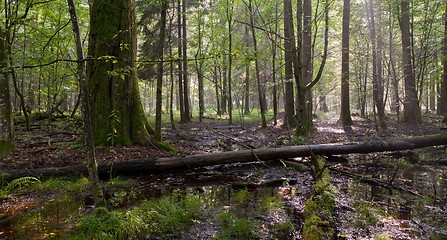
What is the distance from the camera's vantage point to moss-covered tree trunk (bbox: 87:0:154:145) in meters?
9.07

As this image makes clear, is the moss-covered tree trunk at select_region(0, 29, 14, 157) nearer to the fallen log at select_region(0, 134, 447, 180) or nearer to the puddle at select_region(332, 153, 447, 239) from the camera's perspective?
the fallen log at select_region(0, 134, 447, 180)

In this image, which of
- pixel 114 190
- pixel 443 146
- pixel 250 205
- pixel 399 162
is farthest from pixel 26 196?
pixel 443 146

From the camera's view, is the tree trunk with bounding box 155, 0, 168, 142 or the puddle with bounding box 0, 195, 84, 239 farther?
the tree trunk with bounding box 155, 0, 168, 142

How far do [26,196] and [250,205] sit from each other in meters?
4.69

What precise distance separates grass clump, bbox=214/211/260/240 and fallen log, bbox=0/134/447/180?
9.33 ft

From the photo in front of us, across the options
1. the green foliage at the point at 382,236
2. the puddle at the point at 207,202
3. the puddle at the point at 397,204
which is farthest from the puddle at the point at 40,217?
the green foliage at the point at 382,236

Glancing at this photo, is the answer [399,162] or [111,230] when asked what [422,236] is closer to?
[111,230]

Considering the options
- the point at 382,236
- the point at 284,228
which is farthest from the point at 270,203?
the point at 382,236

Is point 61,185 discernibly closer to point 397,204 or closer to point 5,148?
point 5,148

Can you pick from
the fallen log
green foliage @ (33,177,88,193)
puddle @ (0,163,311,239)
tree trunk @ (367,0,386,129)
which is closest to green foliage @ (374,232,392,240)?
puddle @ (0,163,311,239)

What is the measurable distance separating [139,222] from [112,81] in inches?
238

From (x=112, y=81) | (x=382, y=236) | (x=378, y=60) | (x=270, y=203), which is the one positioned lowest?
(x=382, y=236)

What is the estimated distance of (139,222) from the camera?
4.32 meters

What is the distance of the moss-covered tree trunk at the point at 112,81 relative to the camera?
357 inches
